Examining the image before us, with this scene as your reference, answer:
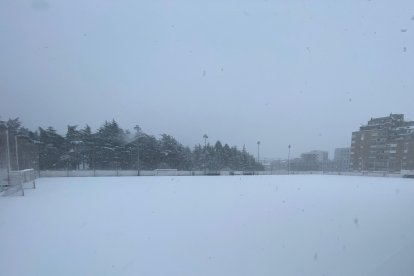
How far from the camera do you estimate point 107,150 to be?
2933 cm

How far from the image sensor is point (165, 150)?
1278 inches

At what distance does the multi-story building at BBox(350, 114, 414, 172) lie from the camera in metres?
21.1

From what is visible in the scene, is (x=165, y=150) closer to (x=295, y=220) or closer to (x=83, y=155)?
(x=83, y=155)

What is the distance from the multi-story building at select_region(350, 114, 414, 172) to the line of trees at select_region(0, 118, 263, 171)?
17.9 m

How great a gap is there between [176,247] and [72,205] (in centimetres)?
583

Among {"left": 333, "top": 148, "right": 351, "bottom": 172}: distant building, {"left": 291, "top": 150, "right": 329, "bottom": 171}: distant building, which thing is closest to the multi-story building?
{"left": 333, "top": 148, "right": 351, "bottom": 172}: distant building

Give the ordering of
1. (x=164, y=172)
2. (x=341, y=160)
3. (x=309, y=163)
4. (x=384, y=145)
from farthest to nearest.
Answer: (x=309, y=163) < (x=341, y=160) < (x=164, y=172) < (x=384, y=145)

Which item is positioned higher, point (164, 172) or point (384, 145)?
point (384, 145)

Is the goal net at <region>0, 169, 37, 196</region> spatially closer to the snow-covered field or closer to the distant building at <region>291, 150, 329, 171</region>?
the snow-covered field

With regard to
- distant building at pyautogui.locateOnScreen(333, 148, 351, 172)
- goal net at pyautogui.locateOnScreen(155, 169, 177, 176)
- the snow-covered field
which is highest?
distant building at pyautogui.locateOnScreen(333, 148, 351, 172)

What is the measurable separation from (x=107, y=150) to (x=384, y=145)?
2494 cm

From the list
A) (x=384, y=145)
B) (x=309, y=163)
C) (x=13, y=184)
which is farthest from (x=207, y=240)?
(x=309, y=163)

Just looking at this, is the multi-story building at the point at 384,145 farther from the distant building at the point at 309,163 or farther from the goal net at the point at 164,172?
the goal net at the point at 164,172

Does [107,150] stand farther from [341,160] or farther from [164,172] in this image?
[341,160]
